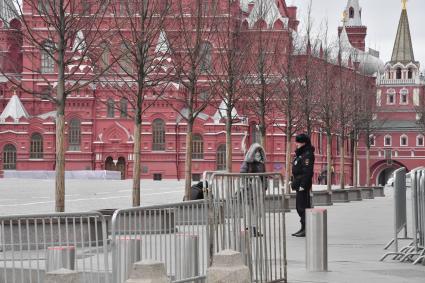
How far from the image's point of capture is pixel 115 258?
8883 millimetres

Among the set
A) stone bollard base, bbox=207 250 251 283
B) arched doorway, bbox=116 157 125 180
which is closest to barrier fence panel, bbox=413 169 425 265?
stone bollard base, bbox=207 250 251 283

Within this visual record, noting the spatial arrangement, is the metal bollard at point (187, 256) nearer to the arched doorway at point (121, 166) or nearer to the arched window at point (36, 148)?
the arched doorway at point (121, 166)

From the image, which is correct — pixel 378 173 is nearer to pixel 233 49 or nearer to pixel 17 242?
pixel 233 49

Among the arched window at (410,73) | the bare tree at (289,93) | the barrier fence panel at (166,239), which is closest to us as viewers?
the barrier fence panel at (166,239)

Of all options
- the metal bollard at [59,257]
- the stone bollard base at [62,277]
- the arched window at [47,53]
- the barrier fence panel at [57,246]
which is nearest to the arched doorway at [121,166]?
the arched window at [47,53]

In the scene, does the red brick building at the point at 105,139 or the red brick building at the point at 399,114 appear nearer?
the red brick building at the point at 105,139

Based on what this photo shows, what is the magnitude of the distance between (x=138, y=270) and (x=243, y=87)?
24247 millimetres

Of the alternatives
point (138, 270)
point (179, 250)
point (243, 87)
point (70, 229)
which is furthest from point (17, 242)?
point (243, 87)

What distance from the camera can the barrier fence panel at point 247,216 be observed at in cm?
961

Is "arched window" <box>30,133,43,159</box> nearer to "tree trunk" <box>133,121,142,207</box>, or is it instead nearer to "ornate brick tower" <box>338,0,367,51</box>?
"tree trunk" <box>133,121,142,207</box>

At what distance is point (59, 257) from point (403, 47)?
419ft

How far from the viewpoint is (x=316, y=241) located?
1224cm

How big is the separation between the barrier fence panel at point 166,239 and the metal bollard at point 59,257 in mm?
452

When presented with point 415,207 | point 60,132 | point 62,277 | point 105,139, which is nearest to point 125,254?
point 62,277
